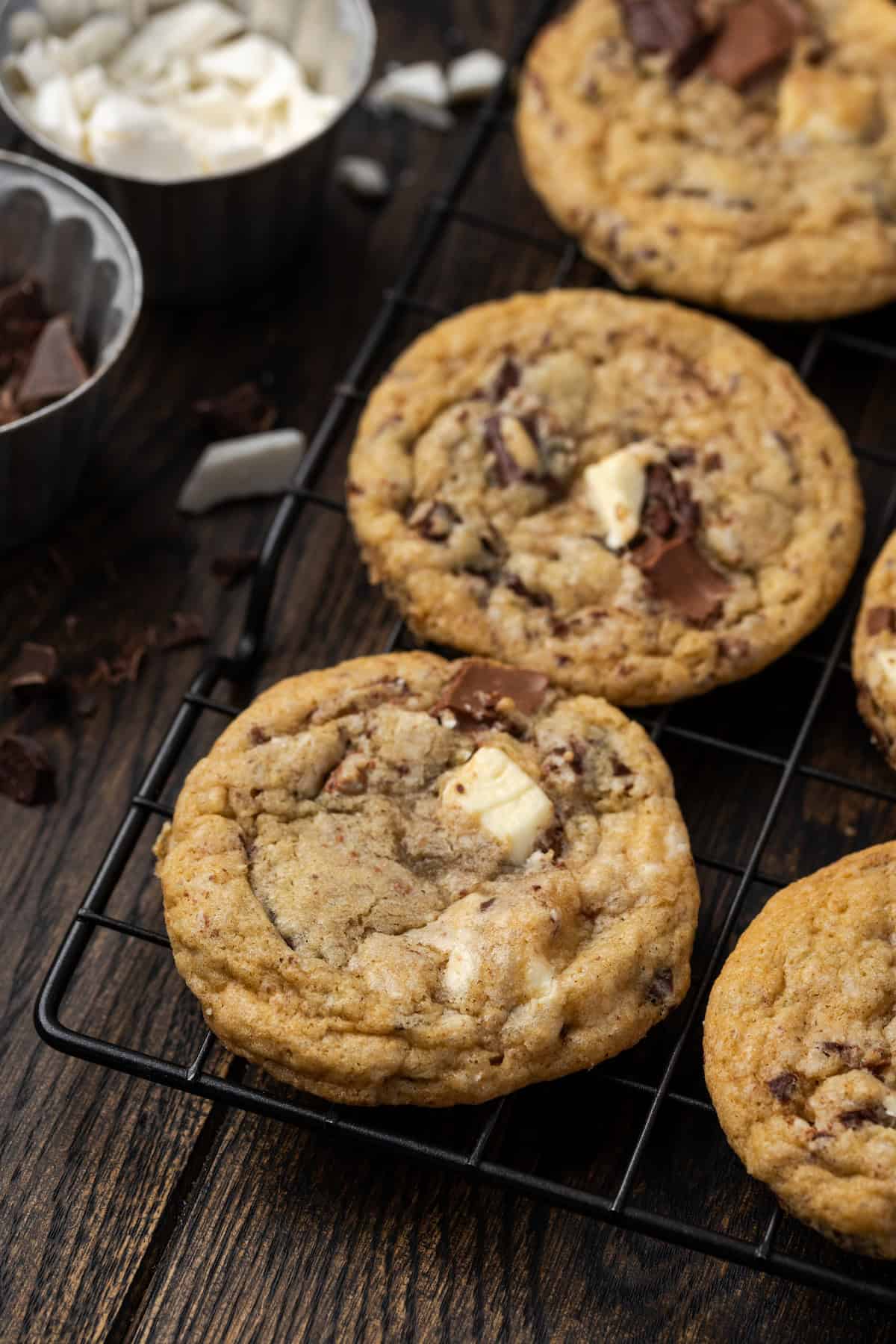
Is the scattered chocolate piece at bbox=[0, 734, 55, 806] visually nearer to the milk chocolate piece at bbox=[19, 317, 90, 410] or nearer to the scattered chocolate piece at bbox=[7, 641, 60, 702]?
the scattered chocolate piece at bbox=[7, 641, 60, 702]

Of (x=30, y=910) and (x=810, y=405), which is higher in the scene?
(x=810, y=405)

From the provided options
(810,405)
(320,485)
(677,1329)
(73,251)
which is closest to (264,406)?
(320,485)

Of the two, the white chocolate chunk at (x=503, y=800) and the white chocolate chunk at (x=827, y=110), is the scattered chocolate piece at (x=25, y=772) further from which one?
the white chocolate chunk at (x=827, y=110)

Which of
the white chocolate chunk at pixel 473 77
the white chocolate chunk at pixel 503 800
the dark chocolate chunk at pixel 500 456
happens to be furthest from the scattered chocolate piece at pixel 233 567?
the white chocolate chunk at pixel 473 77

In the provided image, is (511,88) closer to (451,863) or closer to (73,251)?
(73,251)

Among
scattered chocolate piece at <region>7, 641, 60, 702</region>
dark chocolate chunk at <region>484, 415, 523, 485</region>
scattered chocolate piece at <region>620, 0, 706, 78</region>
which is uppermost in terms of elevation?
scattered chocolate piece at <region>620, 0, 706, 78</region>

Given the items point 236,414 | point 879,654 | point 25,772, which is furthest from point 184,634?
point 879,654

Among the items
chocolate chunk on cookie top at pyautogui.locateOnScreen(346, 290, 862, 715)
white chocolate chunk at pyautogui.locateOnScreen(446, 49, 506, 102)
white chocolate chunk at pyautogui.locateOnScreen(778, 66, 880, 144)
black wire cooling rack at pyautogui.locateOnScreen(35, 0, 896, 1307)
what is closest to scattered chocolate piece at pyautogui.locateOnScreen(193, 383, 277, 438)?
black wire cooling rack at pyautogui.locateOnScreen(35, 0, 896, 1307)
